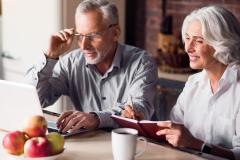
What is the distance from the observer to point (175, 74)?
3543mm

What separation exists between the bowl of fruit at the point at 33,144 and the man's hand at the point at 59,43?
830 mm

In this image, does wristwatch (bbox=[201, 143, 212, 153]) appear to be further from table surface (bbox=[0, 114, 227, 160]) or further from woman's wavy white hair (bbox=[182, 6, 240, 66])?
woman's wavy white hair (bbox=[182, 6, 240, 66])

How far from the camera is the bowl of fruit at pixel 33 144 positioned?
1.54m

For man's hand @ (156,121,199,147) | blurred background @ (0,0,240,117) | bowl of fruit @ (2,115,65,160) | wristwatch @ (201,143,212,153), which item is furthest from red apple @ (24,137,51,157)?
blurred background @ (0,0,240,117)

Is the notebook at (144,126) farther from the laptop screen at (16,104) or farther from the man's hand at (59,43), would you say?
the man's hand at (59,43)

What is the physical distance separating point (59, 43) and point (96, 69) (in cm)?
23

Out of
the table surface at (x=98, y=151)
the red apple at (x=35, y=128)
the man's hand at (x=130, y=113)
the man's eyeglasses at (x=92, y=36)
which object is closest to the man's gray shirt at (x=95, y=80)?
the man's eyeglasses at (x=92, y=36)

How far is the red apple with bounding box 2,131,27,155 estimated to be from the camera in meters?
1.56

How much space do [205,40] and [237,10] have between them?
70.5 inches

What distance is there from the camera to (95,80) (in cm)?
243

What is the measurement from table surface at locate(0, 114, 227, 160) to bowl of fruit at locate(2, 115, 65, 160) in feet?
0.15

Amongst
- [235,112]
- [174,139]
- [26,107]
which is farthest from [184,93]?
[26,107]

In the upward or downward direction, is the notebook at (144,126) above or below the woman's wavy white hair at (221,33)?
below

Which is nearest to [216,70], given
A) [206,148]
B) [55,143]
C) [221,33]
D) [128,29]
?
[221,33]
